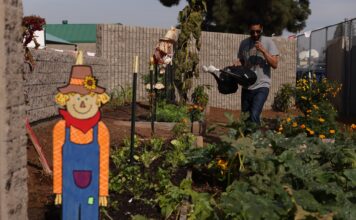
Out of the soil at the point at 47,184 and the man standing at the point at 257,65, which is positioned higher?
the man standing at the point at 257,65

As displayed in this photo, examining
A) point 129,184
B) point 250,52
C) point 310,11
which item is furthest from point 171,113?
point 310,11

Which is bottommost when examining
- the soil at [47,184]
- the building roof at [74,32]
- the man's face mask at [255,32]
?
the soil at [47,184]

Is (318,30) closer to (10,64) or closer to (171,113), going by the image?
(171,113)

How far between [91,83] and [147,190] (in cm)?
176

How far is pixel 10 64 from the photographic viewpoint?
3590 millimetres

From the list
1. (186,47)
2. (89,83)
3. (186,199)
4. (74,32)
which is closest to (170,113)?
(186,47)

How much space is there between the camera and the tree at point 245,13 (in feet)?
91.6

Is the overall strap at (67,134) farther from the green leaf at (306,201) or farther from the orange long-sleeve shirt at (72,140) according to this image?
the green leaf at (306,201)

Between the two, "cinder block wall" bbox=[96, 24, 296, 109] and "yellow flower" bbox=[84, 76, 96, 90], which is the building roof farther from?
"yellow flower" bbox=[84, 76, 96, 90]

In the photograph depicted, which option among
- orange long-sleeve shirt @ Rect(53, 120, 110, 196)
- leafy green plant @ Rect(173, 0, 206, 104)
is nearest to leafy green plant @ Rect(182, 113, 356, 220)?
orange long-sleeve shirt @ Rect(53, 120, 110, 196)

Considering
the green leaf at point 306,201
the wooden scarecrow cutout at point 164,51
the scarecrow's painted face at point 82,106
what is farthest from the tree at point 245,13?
the scarecrow's painted face at point 82,106

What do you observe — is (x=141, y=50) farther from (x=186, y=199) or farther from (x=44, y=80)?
(x=186, y=199)

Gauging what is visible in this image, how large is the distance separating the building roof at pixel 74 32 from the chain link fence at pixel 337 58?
98.4 ft

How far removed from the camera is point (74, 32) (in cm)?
5244
